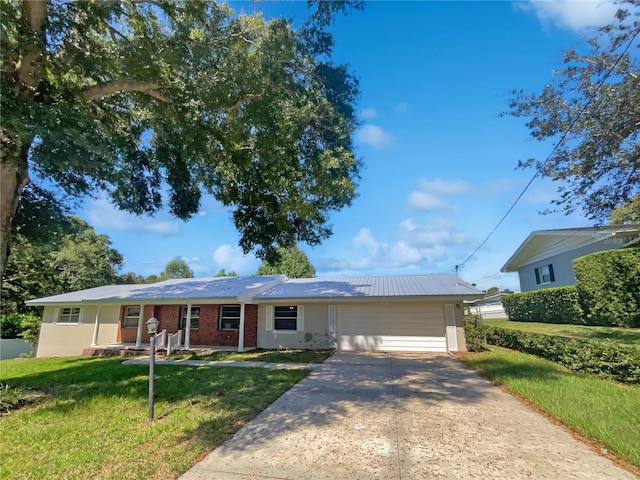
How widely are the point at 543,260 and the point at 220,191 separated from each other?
19.2 metres

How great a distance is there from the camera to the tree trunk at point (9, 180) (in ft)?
18.5

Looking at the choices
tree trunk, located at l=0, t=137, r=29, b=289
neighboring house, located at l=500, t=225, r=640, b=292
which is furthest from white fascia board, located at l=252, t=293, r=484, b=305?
tree trunk, located at l=0, t=137, r=29, b=289

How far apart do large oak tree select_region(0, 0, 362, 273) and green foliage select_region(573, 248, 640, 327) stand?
11.8 metres

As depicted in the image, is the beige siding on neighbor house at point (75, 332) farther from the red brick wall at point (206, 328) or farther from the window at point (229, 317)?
the window at point (229, 317)

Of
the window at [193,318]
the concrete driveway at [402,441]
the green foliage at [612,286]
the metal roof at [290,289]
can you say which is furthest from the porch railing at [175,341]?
the green foliage at [612,286]

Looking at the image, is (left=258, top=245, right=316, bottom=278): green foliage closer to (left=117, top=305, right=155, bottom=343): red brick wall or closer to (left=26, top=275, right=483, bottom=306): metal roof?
(left=26, top=275, right=483, bottom=306): metal roof

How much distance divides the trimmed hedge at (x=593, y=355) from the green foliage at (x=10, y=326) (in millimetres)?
28279

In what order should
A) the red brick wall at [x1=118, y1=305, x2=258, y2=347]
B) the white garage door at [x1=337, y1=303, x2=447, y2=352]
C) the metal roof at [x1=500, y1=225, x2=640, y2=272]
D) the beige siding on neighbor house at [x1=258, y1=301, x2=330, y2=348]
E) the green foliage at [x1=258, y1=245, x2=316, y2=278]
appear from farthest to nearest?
the green foliage at [x1=258, y1=245, x2=316, y2=278]
the red brick wall at [x1=118, y1=305, x2=258, y2=347]
the beige siding on neighbor house at [x1=258, y1=301, x2=330, y2=348]
the metal roof at [x1=500, y1=225, x2=640, y2=272]
the white garage door at [x1=337, y1=303, x2=447, y2=352]

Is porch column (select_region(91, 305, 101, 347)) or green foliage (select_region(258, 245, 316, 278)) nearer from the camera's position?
porch column (select_region(91, 305, 101, 347))

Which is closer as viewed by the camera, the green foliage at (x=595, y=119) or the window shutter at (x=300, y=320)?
the green foliage at (x=595, y=119)

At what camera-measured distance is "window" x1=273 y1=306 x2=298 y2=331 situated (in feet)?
48.1

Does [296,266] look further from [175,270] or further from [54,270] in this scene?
[175,270]

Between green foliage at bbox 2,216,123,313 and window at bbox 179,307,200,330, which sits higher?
green foliage at bbox 2,216,123,313

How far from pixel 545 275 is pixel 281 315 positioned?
A: 52.0 ft
